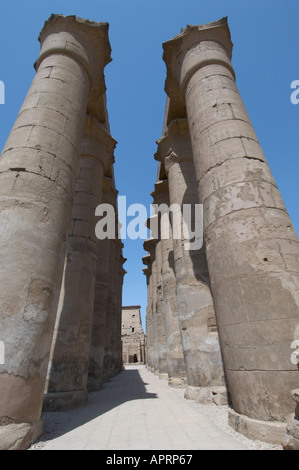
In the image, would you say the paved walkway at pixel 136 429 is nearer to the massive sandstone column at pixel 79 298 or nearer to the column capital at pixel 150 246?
the massive sandstone column at pixel 79 298

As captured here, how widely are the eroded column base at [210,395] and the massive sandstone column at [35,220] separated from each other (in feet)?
12.8

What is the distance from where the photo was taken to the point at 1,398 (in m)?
3.02

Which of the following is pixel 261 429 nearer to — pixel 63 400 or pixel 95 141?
pixel 63 400

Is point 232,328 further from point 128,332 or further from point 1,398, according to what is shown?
point 128,332

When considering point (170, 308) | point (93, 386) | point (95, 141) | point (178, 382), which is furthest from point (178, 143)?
point (93, 386)

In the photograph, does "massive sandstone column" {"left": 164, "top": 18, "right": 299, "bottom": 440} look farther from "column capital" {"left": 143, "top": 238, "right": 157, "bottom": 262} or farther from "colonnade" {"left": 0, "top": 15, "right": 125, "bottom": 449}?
"column capital" {"left": 143, "top": 238, "right": 157, "bottom": 262}

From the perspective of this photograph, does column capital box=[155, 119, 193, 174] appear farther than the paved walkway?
Yes

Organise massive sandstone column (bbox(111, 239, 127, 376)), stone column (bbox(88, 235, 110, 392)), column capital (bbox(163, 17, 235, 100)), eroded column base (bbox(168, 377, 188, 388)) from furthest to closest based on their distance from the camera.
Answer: massive sandstone column (bbox(111, 239, 127, 376))
stone column (bbox(88, 235, 110, 392))
eroded column base (bbox(168, 377, 188, 388))
column capital (bbox(163, 17, 235, 100))

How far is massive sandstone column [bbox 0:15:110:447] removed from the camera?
334 cm

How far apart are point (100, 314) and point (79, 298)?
4222 millimetres

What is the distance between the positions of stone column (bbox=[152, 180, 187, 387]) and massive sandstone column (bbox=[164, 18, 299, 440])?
5.95 metres

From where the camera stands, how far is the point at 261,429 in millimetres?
3111

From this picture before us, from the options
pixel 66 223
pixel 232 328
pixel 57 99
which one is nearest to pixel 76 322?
pixel 66 223

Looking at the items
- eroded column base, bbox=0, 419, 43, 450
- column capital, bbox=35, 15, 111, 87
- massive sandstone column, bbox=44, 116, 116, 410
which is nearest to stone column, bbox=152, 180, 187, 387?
massive sandstone column, bbox=44, 116, 116, 410
